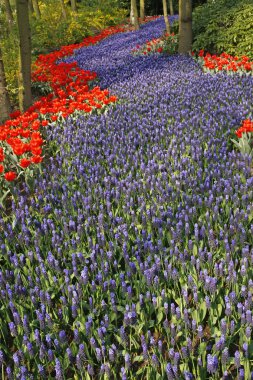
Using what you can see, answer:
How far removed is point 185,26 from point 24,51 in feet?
20.9

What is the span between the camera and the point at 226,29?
13.0 metres

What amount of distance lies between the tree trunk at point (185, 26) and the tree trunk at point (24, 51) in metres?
5.89

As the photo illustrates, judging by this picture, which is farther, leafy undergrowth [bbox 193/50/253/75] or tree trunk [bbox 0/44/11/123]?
leafy undergrowth [bbox 193/50/253/75]

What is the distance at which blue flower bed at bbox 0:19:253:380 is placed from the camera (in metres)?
2.87

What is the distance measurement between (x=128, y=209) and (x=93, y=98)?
4.88 m

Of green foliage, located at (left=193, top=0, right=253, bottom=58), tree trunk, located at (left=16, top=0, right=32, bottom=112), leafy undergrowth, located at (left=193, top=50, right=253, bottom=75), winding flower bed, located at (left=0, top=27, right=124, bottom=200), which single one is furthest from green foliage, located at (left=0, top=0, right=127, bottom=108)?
leafy undergrowth, located at (left=193, top=50, right=253, bottom=75)

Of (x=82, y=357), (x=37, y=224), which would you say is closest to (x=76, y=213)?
(x=37, y=224)

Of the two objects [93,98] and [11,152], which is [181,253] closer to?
[11,152]

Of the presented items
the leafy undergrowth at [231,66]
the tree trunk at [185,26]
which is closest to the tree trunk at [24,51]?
the leafy undergrowth at [231,66]

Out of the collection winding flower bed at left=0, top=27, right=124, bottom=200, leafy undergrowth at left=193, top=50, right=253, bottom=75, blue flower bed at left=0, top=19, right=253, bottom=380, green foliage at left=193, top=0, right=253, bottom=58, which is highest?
green foliage at left=193, top=0, right=253, bottom=58

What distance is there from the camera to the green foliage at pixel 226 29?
476 inches

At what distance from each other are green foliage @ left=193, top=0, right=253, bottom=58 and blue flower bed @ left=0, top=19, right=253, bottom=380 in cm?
570

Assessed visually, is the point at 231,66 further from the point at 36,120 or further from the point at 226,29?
the point at 36,120

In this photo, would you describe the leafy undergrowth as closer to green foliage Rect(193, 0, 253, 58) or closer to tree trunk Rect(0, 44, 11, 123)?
green foliage Rect(193, 0, 253, 58)
